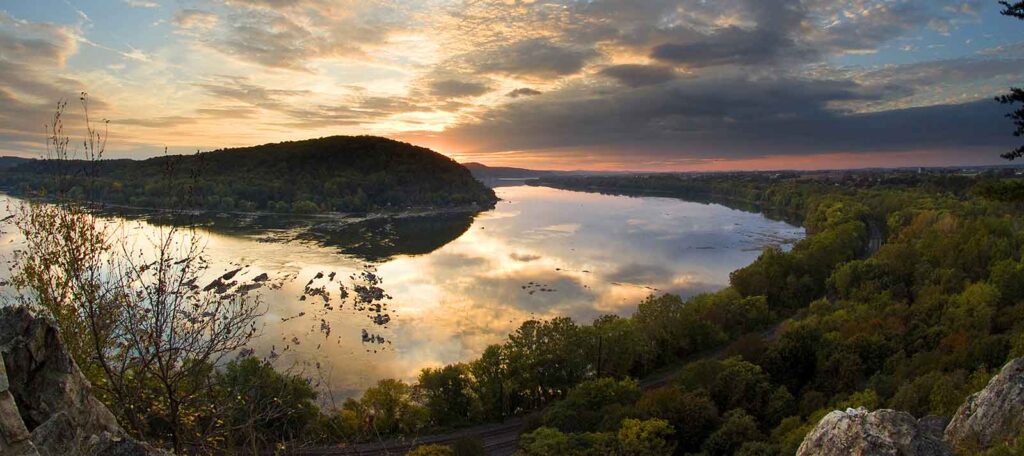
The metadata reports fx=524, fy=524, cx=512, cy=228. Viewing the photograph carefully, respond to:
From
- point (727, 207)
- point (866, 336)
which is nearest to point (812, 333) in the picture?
point (866, 336)

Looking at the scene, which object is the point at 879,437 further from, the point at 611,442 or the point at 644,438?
the point at 611,442

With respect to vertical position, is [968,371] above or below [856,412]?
below

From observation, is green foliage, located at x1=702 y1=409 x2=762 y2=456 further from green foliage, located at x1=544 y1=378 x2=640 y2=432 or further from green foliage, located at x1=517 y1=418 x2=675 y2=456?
green foliage, located at x1=544 y1=378 x2=640 y2=432

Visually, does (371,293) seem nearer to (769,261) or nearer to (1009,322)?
(769,261)

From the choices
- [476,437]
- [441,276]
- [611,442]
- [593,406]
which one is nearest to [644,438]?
[611,442]

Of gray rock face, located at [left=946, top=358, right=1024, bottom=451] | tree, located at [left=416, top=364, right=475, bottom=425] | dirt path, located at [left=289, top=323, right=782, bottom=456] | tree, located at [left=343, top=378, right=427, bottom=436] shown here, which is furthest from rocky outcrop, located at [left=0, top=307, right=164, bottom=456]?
tree, located at [left=416, top=364, right=475, bottom=425]
